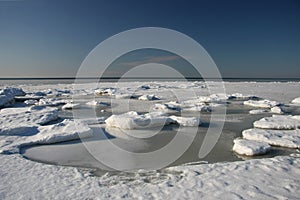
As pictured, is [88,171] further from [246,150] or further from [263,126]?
[263,126]

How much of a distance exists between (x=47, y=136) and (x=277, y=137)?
593 cm

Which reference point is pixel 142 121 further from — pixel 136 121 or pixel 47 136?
pixel 47 136

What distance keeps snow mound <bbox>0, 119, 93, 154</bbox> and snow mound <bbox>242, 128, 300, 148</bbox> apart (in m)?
4.38

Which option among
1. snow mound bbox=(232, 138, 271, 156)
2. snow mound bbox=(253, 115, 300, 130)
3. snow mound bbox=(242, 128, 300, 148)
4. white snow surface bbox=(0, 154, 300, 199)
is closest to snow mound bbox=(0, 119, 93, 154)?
white snow surface bbox=(0, 154, 300, 199)

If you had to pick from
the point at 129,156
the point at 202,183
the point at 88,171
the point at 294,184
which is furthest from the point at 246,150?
the point at 88,171

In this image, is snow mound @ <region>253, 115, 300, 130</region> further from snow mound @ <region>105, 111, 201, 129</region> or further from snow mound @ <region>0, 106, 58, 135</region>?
snow mound @ <region>0, 106, 58, 135</region>

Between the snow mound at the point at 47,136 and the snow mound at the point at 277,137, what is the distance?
438 cm

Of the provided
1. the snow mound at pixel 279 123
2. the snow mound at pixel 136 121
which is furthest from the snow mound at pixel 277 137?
the snow mound at pixel 136 121

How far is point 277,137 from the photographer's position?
6.07 m

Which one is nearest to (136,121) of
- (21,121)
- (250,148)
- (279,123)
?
(250,148)

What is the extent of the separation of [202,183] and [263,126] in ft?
15.5

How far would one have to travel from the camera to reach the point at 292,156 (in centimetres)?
497

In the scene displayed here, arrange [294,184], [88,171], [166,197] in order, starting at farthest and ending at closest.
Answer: [88,171]
[294,184]
[166,197]

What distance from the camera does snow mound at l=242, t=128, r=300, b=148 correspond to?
Answer: 5703 millimetres
